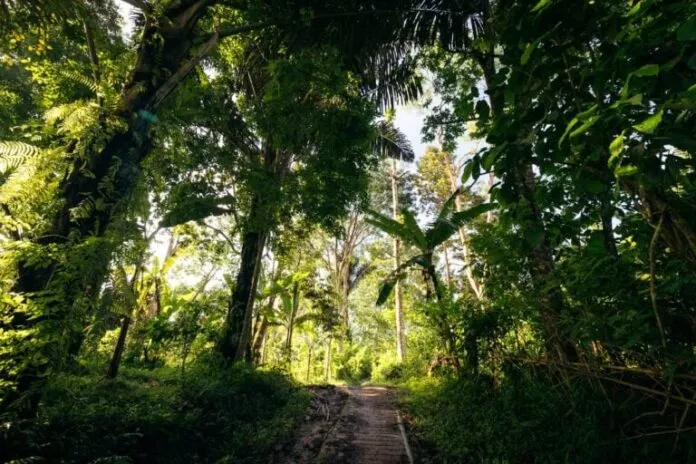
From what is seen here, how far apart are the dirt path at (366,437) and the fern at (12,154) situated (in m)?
5.21

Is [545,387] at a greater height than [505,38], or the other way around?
[505,38]

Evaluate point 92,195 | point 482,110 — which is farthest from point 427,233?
point 482,110

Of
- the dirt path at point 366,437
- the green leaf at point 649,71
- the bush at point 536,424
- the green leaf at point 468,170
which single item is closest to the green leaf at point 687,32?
the green leaf at point 649,71

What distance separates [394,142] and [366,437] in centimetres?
931

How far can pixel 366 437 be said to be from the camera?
6223 millimetres

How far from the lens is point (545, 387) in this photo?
202 inches

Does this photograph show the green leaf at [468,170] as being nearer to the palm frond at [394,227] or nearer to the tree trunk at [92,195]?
the tree trunk at [92,195]

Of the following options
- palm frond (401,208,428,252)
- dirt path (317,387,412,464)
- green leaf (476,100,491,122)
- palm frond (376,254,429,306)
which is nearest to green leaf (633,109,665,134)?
green leaf (476,100,491,122)

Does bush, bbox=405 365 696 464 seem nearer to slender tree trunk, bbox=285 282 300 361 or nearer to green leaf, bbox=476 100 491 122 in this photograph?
green leaf, bbox=476 100 491 122

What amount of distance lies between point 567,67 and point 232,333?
888 cm

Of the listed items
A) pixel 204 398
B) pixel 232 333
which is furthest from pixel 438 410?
pixel 232 333

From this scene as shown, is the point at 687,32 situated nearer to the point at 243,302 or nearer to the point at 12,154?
the point at 12,154

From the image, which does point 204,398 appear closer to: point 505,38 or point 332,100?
point 332,100

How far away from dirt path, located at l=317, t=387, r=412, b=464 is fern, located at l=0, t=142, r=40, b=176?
5213 mm
